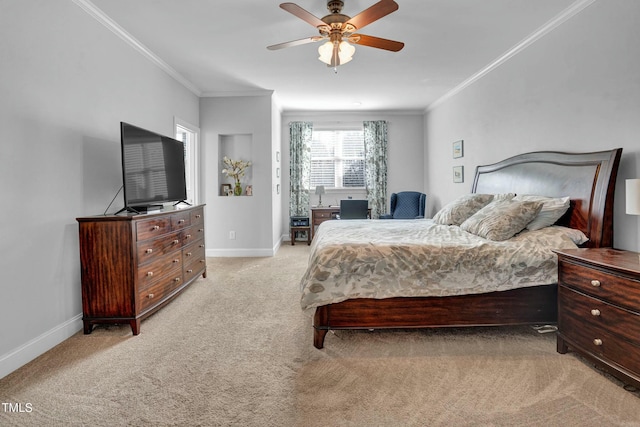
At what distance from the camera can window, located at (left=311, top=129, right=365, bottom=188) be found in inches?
282

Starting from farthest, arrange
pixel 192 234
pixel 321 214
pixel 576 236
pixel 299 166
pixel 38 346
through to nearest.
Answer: pixel 299 166 → pixel 321 214 → pixel 192 234 → pixel 576 236 → pixel 38 346

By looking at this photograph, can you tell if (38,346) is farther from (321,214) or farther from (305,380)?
(321,214)

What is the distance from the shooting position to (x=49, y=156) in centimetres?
248

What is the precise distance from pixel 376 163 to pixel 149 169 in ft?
15.3

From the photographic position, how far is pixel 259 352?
2367mm

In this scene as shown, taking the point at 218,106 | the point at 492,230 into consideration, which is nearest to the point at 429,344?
the point at 492,230

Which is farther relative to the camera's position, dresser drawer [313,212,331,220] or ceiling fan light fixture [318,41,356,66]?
dresser drawer [313,212,331,220]

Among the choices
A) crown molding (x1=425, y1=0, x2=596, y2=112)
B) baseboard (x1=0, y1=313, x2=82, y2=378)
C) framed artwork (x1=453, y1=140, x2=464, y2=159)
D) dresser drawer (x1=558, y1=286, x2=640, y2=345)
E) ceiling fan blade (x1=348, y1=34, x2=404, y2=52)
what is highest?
crown molding (x1=425, y1=0, x2=596, y2=112)

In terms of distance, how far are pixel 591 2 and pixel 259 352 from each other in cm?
366

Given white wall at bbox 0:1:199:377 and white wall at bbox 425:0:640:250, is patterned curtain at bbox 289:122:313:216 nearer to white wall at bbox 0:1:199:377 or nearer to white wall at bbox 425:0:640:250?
white wall at bbox 425:0:640:250

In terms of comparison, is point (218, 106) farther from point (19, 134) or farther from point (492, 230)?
point (492, 230)

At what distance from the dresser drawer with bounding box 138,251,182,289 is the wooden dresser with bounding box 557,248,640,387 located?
303cm

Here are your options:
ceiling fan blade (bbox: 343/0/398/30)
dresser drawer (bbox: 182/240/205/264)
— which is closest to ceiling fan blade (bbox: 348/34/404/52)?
ceiling fan blade (bbox: 343/0/398/30)

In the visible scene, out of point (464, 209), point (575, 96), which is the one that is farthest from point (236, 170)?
point (575, 96)
